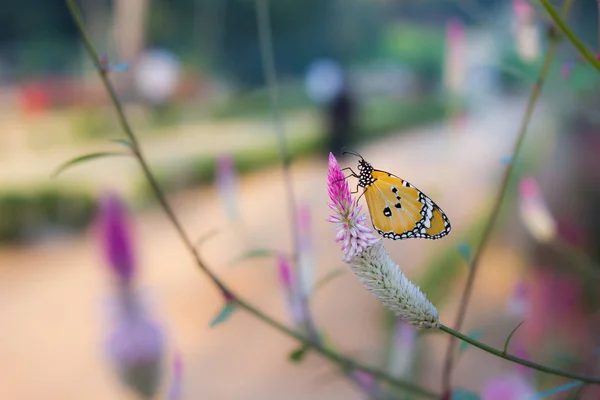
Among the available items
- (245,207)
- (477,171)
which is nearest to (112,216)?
(477,171)

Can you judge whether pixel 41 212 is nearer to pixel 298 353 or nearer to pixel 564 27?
pixel 298 353

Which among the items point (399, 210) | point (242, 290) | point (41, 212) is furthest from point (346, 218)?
point (41, 212)

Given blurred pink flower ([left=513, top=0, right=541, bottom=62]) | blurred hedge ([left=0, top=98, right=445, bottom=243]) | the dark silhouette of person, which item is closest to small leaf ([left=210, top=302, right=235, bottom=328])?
blurred pink flower ([left=513, top=0, right=541, bottom=62])

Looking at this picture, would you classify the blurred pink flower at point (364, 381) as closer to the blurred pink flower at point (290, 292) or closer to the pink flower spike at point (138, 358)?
the blurred pink flower at point (290, 292)

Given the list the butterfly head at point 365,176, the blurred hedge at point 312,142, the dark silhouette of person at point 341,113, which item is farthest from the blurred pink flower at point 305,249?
the dark silhouette of person at point 341,113

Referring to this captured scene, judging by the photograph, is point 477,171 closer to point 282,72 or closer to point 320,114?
point 320,114
